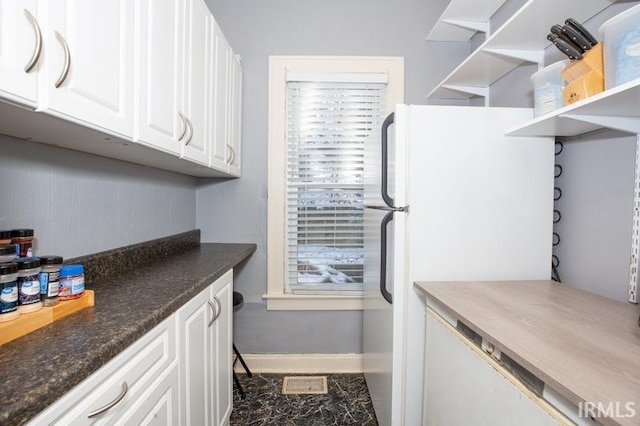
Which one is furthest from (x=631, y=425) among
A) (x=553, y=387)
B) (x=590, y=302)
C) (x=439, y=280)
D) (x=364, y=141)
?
(x=364, y=141)

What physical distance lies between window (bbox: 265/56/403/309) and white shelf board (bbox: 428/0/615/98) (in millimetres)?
528

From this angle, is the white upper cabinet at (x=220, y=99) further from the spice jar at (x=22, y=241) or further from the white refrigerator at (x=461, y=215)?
the white refrigerator at (x=461, y=215)

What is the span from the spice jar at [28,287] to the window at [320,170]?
4.95ft

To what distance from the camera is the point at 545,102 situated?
1.20m

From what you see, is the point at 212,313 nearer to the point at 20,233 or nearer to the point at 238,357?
the point at 20,233

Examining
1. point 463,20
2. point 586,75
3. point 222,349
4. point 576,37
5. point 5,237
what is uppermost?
point 463,20

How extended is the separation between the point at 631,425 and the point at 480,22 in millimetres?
2249

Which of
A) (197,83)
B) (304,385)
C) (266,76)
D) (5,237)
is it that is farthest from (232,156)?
(304,385)

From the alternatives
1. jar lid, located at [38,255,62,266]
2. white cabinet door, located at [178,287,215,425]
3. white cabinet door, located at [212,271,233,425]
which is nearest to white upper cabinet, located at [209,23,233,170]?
white cabinet door, located at [212,271,233,425]

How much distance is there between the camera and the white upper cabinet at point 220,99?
166 cm

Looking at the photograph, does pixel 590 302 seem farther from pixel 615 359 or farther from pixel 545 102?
pixel 545 102

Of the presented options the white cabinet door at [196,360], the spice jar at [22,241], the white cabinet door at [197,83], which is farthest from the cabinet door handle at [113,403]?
the white cabinet door at [197,83]

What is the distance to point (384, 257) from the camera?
1.48 meters

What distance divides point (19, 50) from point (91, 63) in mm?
202
